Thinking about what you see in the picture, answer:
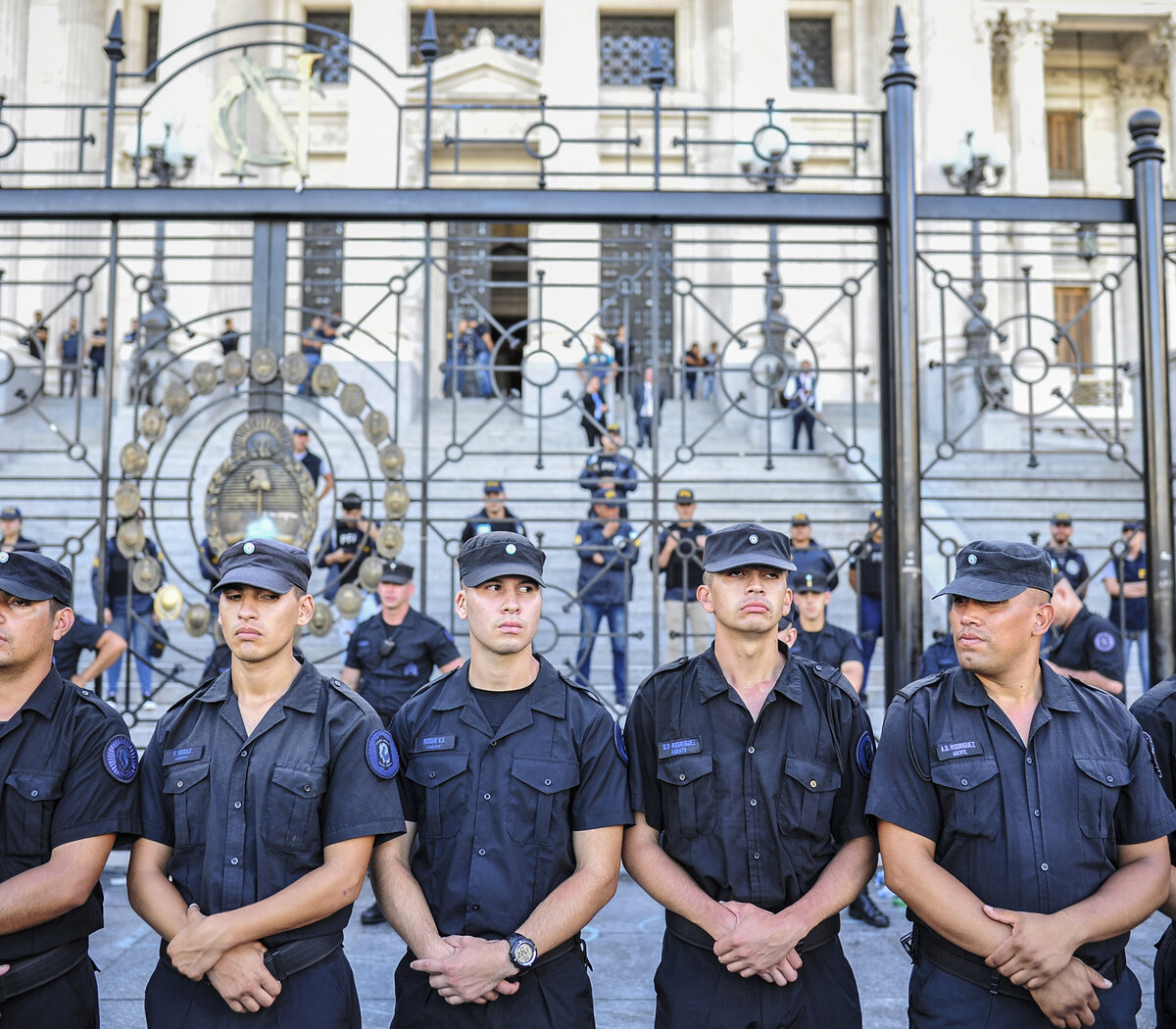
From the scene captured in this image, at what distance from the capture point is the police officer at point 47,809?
9.26 ft

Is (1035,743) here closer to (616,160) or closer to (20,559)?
(20,559)

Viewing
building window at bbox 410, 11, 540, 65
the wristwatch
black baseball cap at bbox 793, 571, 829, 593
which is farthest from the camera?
building window at bbox 410, 11, 540, 65

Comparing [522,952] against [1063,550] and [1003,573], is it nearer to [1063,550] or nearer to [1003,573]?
[1003,573]

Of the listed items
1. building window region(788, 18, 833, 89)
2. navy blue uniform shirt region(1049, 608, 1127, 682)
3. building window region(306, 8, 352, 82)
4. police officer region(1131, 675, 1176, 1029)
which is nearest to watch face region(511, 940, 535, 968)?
police officer region(1131, 675, 1176, 1029)

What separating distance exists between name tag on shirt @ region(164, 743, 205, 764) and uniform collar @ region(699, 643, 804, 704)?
4.84 feet

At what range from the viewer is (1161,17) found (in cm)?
2228

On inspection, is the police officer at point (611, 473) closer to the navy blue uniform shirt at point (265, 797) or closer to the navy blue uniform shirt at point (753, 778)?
the navy blue uniform shirt at point (753, 778)

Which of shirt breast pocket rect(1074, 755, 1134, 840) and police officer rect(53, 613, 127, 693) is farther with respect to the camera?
police officer rect(53, 613, 127, 693)

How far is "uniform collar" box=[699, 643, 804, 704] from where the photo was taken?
3.11m

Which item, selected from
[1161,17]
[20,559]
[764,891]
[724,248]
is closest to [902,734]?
[764,891]

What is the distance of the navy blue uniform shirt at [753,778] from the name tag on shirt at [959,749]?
0.29m

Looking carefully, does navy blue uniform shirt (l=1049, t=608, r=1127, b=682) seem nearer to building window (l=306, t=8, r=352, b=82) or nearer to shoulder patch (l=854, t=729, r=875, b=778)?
shoulder patch (l=854, t=729, r=875, b=778)

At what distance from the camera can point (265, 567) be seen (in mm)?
3025

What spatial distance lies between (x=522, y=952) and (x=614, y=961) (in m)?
2.11
